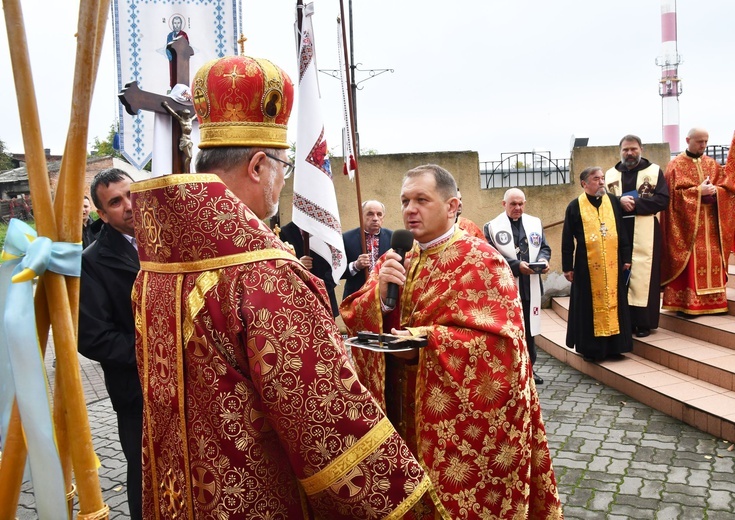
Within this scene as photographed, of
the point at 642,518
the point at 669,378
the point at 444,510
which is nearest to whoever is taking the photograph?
the point at 444,510

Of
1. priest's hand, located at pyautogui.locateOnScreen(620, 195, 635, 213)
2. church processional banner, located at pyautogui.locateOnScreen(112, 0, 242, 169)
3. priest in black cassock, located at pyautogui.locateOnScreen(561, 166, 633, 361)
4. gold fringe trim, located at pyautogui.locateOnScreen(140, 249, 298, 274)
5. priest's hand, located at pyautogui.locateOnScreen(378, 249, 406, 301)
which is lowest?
priest in black cassock, located at pyautogui.locateOnScreen(561, 166, 633, 361)

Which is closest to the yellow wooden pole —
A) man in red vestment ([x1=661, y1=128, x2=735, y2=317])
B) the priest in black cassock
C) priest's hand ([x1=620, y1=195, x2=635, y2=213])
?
the priest in black cassock

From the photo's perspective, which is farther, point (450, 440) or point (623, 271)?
point (623, 271)

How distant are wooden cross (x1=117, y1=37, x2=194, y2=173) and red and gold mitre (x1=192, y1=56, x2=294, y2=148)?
0.61ft

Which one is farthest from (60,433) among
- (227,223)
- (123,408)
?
(123,408)

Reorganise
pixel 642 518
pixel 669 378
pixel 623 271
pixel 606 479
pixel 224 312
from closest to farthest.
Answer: pixel 224 312 → pixel 642 518 → pixel 606 479 → pixel 669 378 → pixel 623 271

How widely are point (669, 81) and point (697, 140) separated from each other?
4794 centimetres

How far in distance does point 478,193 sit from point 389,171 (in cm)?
176

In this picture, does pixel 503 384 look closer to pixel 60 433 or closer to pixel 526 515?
pixel 526 515

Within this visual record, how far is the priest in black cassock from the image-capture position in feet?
23.9

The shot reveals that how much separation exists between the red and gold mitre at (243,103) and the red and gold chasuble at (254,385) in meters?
0.26

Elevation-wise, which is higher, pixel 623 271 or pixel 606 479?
pixel 623 271

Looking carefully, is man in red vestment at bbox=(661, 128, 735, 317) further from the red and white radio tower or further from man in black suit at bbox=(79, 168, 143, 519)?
the red and white radio tower

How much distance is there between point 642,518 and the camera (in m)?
4.00
